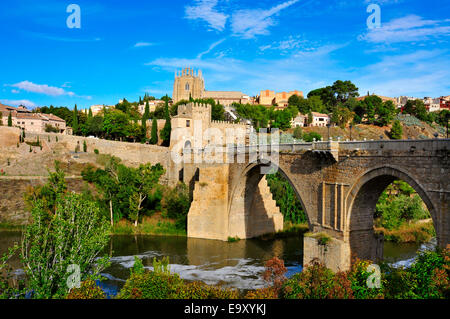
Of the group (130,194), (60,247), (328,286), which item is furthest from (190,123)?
(328,286)

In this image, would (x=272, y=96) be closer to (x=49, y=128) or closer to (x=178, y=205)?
(x=49, y=128)

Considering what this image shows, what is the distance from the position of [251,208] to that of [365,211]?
44.1ft

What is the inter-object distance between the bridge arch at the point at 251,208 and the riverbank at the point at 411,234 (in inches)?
336

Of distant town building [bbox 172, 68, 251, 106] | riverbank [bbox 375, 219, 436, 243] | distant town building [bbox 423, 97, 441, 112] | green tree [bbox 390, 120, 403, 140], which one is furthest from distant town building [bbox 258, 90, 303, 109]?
riverbank [bbox 375, 219, 436, 243]

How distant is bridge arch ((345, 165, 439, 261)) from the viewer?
15.5m

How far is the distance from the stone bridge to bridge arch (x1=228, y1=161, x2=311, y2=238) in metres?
0.09

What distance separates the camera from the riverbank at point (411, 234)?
2773 centimetres

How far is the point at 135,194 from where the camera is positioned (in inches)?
1222

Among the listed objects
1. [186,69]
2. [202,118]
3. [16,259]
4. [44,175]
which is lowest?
[16,259]

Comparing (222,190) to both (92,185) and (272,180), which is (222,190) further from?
(92,185)

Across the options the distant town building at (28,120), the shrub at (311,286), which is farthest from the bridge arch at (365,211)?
the distant town building at (28,120)

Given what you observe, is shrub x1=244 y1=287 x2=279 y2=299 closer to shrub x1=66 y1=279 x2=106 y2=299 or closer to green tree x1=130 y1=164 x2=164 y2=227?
shrub x1=66 y1=279 x2=106 y2=299

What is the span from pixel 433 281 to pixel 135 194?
25.2m
